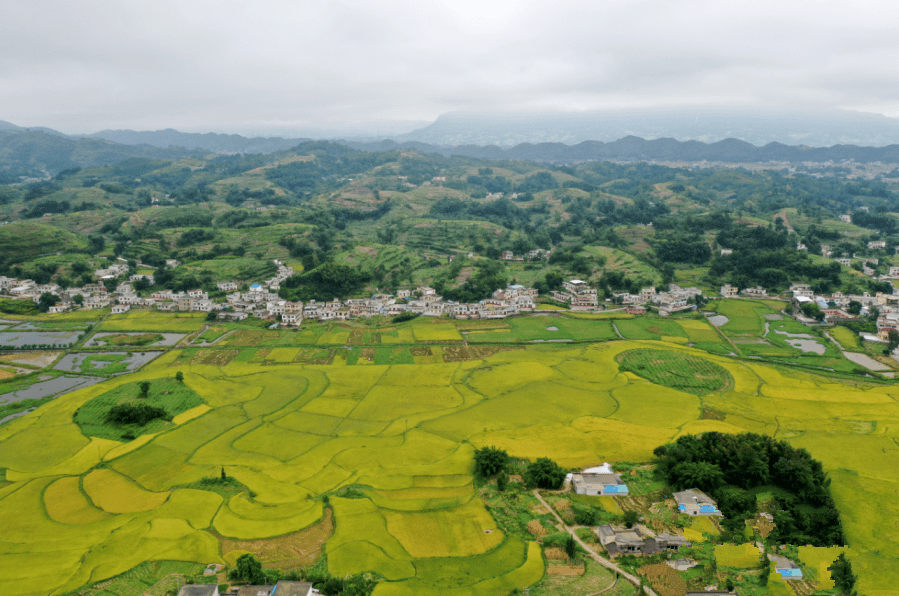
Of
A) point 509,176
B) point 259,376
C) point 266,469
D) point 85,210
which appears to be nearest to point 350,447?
point 266,469

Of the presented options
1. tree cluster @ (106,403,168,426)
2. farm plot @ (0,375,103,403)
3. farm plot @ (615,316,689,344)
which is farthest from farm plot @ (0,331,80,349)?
farm plot @ (615,316,689,344)

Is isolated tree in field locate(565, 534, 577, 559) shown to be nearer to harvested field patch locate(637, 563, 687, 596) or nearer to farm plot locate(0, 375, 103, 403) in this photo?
harvested field patch locate(637, 563, 687, 596)

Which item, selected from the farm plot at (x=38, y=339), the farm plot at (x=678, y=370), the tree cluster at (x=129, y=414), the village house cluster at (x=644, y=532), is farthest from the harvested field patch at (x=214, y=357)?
the farm plot at (x=678, y=370)

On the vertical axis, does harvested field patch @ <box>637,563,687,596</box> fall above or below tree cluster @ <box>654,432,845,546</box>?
below

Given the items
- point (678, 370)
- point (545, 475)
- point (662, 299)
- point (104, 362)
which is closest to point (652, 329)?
point (662, 299)

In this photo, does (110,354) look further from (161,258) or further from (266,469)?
(161,258)

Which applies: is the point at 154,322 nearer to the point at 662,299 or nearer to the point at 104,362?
the point at 104,362

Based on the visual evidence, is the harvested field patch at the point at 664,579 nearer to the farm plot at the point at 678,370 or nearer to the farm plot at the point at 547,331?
the farm plot at the point at 678,370
